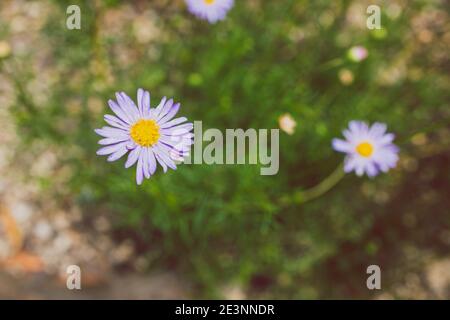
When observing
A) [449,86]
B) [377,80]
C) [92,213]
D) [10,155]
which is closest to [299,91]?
[377,80]

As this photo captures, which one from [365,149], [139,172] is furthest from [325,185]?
[139,172]

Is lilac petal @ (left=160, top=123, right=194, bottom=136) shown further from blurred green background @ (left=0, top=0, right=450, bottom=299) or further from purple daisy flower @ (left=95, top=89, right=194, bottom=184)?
blurred green background @ (left=0, top=0, right=450, bottom=299)

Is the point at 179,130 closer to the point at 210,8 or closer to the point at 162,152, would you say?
the point at 162,152

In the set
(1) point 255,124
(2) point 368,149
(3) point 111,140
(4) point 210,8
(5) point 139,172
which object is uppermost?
(4) point 210,8

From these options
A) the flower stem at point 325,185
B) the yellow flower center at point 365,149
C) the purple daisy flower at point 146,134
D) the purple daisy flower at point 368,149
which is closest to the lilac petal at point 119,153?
the purple daisy flower at point 146,134

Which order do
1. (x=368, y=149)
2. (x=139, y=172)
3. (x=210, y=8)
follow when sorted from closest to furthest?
(x=139, y=172) < (x=368, y=149) < (x=210, y=8)

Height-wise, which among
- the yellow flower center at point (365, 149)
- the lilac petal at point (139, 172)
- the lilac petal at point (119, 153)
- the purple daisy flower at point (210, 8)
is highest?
the purple daisy flower at point (210, 8)

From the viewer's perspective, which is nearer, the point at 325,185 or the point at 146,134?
the point at 146,134

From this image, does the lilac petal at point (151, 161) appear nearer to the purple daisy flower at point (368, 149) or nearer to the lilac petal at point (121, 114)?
the lilac petal at point (121, 114)

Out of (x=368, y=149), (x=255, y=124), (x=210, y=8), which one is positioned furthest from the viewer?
(x=255, y=124)
